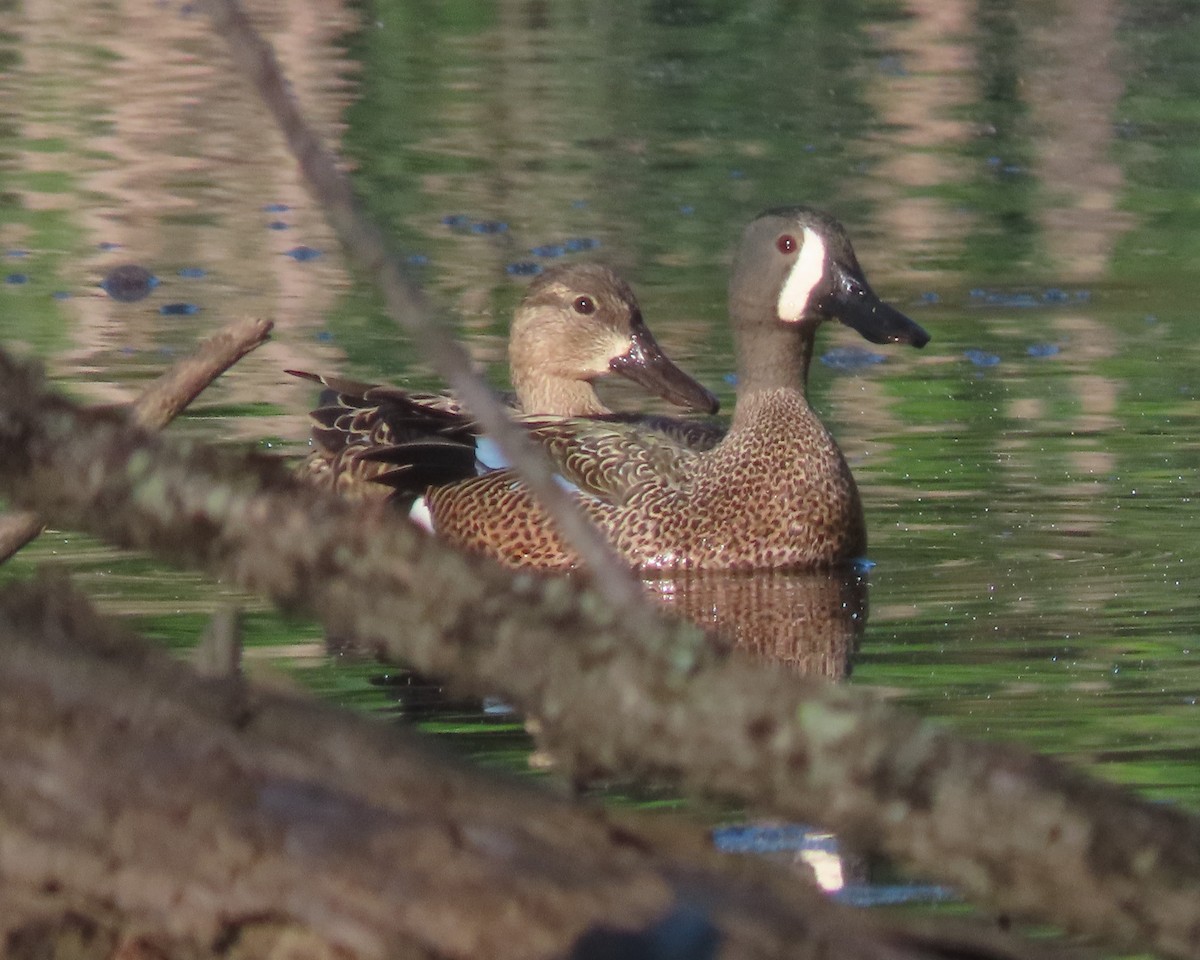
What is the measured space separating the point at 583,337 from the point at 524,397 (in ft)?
1.51

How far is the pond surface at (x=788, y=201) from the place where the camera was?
22.2 ft

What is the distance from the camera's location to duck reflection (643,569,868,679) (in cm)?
661

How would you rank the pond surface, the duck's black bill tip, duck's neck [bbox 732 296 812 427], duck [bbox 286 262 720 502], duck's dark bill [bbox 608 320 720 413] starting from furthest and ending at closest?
duck's dark bill [bbox 608 320 720 413] < duck's neck [bbox 732 296 812 427] < the duck's black bill tip < duck [bbox 286 262 720 502] < the pond surface

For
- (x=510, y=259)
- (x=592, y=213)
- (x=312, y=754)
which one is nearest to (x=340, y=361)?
(x=510, y=259)

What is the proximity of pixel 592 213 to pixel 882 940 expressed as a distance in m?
13.3

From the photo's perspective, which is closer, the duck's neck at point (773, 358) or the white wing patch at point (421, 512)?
the white wing patch at point (421, 512)

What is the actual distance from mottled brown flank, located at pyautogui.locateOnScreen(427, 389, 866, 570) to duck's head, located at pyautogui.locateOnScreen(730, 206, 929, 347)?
20.2 inches

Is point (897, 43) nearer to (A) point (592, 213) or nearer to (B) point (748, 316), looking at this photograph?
(A) point (592, 213)

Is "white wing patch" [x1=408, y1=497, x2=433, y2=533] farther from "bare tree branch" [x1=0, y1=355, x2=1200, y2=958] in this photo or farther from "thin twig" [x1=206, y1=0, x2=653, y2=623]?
"thin twig" [x1=206, y1=0, x2=653, y2=623]

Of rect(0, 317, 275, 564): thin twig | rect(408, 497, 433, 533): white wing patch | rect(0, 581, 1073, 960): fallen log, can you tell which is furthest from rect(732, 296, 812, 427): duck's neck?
rect(0, 581, 1073, 960): fallen log

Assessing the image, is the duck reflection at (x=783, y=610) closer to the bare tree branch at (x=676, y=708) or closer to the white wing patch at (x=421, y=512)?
the white wing patch at (x=421, y=512)

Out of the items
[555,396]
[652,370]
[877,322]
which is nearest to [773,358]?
[877,322]

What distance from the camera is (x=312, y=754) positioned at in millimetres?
2295

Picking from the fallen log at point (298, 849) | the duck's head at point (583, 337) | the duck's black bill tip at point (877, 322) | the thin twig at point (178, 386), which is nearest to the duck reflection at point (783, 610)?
the duck's black bill tip at point (877, 322)
